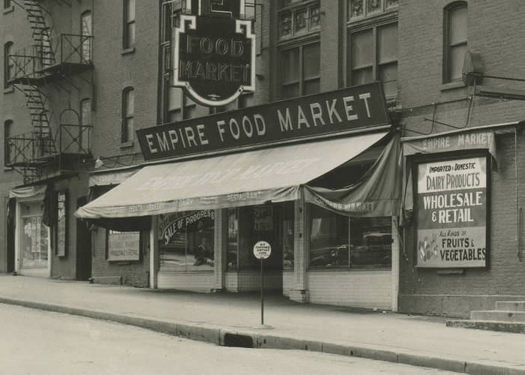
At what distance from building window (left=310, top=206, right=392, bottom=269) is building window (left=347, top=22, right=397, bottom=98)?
10.1 feet

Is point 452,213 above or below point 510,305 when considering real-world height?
above

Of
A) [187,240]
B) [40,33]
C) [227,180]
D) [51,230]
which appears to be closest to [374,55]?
[227,180]

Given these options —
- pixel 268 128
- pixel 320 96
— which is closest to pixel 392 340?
pixel 320 96

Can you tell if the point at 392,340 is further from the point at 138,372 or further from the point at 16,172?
the point at 16,172

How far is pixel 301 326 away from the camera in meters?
17.9

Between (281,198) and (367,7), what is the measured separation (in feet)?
16.7

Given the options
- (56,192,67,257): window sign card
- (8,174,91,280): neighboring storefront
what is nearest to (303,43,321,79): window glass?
(8,174,91,280): neighboring storefront

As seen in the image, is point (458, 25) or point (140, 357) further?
point (458, 25)

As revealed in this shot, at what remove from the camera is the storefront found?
21.5 m

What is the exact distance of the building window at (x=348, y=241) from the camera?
2225cm

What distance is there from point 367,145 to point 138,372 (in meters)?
10.6

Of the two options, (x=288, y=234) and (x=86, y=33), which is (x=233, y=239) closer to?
(x=288, y=234)

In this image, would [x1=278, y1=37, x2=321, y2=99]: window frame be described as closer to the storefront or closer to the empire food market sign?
the empire food market sign

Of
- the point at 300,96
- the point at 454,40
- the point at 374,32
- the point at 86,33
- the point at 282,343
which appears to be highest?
the point at 86,33
